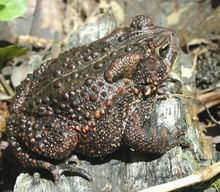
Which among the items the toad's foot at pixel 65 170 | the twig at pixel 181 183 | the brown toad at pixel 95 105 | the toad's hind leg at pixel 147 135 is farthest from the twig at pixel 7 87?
the twig at pixel 181 183

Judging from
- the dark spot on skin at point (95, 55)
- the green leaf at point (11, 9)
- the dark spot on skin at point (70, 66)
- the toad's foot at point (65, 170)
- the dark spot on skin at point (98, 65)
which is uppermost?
the green leaf at point (11, 9)

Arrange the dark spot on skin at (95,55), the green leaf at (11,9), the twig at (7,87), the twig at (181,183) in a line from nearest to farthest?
1. the twig at (181,183)
2. the dark spot on skin at (95,55)
3. the green leaf at (11,9)
4. the twig at (7,87)

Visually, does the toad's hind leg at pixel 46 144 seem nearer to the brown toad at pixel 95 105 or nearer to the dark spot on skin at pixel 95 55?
the brown toad at pixel 95 105

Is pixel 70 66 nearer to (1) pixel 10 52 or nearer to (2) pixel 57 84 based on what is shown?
(2) pixel 57 84

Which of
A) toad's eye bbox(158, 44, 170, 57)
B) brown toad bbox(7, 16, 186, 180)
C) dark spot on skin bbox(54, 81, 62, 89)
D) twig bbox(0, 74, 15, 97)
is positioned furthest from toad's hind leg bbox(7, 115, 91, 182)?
twig bbox(0, 74, 15, 97)

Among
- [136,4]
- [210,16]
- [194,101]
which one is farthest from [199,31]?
[194,101]

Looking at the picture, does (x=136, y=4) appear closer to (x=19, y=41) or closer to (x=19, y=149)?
(x=19, y=41)

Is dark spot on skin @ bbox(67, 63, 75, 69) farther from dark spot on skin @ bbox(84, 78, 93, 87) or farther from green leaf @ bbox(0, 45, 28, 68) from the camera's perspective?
green leaf @ bbox(0, 45, 28, 68)
